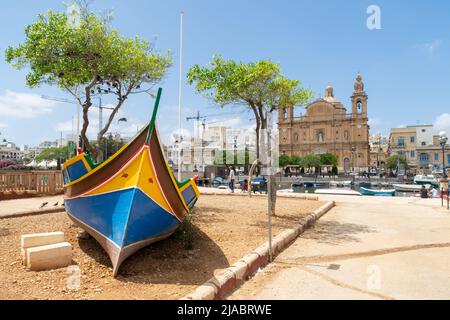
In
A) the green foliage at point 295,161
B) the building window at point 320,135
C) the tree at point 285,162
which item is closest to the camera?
the green foliage at point 295,161

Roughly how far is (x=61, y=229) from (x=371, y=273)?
6.82 meters

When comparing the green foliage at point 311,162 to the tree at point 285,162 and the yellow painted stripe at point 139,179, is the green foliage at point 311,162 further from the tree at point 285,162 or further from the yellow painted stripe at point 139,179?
the yellow painted stripe at point 139,179

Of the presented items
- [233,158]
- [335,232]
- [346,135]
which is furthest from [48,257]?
[346,135]

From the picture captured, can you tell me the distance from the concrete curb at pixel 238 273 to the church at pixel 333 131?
86803 millimetres

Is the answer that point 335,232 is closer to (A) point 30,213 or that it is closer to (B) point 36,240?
(B) point 36,240

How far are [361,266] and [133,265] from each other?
4221 mm

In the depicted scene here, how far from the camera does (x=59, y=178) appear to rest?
738 inches

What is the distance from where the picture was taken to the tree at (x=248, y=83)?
10711 mm

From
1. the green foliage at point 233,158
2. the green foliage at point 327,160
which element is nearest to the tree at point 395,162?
the green foliage at point 327,160

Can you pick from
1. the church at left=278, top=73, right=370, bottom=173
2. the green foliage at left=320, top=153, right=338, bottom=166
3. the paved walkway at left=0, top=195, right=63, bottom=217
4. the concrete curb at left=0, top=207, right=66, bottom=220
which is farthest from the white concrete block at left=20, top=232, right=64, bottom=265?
the church at left=278, top=73, right=370, bottom=173

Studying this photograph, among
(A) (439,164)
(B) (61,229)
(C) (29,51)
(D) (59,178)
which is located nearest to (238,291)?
(B) (61,229)

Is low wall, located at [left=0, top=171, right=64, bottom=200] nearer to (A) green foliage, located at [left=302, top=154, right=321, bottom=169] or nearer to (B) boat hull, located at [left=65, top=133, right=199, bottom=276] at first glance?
(B) boat hull, located at [left=65, top=133, right=199, bottom=276]

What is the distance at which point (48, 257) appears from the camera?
5234 mm
